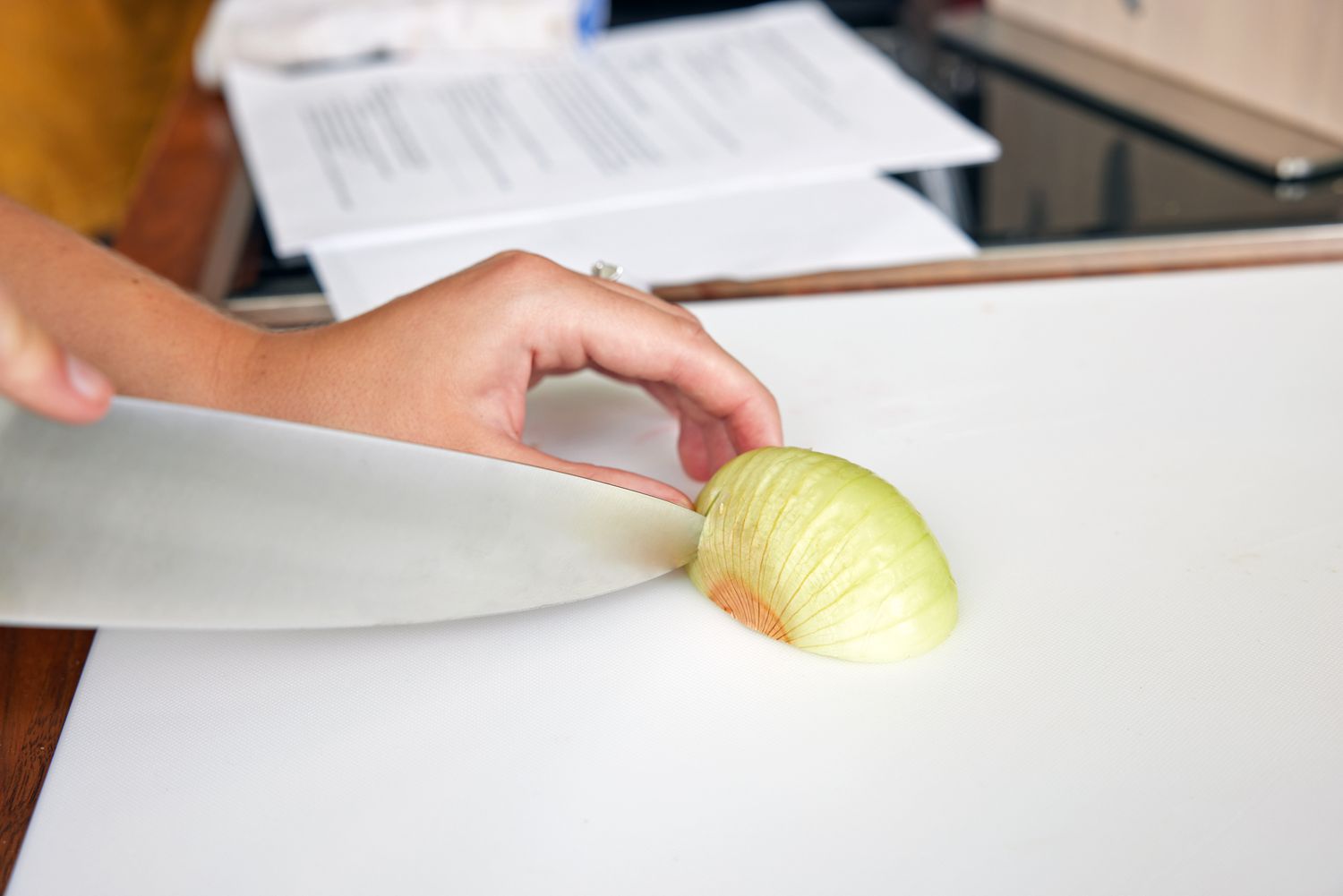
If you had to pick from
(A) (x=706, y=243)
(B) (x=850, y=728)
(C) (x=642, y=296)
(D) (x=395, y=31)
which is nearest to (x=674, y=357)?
(C) (x=642, y=296)

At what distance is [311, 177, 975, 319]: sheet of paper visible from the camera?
0.81 meters

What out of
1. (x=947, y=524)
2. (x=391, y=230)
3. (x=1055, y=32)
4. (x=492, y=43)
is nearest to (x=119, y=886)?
(x=947, y=524)

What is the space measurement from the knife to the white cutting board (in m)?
0.04

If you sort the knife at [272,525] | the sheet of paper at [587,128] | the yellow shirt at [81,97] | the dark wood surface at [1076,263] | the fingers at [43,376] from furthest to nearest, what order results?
the yellow shirt at [81,97] → the sheet of paper at [587,128] → the dark wood surface at [1076,263] → the knife at [272,525] → the fingers at [43,376]

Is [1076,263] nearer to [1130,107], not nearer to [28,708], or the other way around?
[1130,107]

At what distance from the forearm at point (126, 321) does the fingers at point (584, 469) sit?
0.15 metres

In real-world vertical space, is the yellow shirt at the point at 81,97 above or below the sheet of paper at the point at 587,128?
below

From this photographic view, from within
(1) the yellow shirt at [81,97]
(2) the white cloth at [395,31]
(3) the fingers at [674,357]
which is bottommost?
(1) the yellow shirt at [81,97]

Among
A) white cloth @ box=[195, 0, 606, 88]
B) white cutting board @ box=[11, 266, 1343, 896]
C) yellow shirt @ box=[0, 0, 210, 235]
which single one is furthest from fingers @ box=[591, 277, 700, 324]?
yellow shirt @ box=[0, 0, 210, 235]

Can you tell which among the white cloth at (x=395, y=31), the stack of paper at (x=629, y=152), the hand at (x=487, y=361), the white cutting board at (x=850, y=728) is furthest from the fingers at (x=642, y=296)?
the white cloth at (x=395, y=31)

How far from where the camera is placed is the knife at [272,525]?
464 millimetres

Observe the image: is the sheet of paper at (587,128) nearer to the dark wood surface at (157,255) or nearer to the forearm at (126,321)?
the dark wood surface at (157,255)

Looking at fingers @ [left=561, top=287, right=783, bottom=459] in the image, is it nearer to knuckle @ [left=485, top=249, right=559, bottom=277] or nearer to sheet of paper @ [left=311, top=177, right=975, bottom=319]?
knuckle @ [left=485, top=249, right=559, bottom=277]

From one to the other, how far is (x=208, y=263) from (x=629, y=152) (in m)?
0.35
